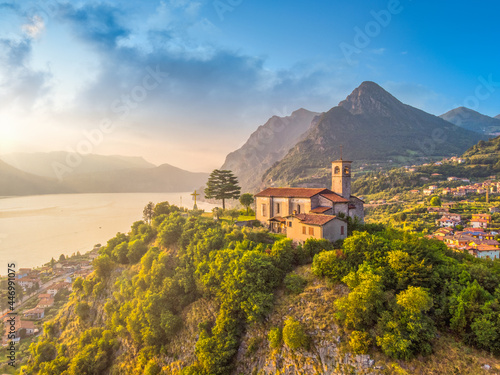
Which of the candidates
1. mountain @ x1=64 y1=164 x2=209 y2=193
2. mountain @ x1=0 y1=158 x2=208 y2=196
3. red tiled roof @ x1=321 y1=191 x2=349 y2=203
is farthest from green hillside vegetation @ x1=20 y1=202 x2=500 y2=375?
mountain @ x1=64 y1=164 x2=209 y2=193

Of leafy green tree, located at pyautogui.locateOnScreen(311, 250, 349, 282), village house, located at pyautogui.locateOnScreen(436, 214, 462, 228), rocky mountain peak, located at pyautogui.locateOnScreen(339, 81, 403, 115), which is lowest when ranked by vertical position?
village house, located at pyautogui.locateOnScreen(436, 214, 462, 228)

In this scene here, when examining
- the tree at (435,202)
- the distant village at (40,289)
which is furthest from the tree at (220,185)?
the tree at (435,202)

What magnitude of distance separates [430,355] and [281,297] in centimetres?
836

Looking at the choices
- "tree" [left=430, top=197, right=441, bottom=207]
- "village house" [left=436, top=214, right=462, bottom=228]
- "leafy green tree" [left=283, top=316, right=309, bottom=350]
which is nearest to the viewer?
"leafy green tree" [left=283, top=316, right=309, bottom=350]

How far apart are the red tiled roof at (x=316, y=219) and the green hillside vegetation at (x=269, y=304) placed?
1.70 m

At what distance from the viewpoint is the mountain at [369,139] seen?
452 feet

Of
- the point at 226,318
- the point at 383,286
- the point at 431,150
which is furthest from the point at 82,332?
the point at 431,150

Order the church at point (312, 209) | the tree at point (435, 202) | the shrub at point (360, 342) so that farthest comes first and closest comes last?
the tree at point (435, 202) → the church at point (312, 209) → the shrub at point (360, 342)

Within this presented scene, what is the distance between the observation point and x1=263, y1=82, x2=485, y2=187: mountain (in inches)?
5418

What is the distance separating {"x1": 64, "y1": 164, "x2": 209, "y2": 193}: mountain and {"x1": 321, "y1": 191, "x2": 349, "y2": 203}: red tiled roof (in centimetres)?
15885

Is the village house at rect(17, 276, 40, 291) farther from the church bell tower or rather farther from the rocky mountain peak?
the rocky mountain peak

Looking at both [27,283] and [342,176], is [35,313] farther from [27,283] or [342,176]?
[342,176]

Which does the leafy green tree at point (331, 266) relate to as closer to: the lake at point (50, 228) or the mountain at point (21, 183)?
the lake at point (50, 228)

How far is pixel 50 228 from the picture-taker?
79.2 m
